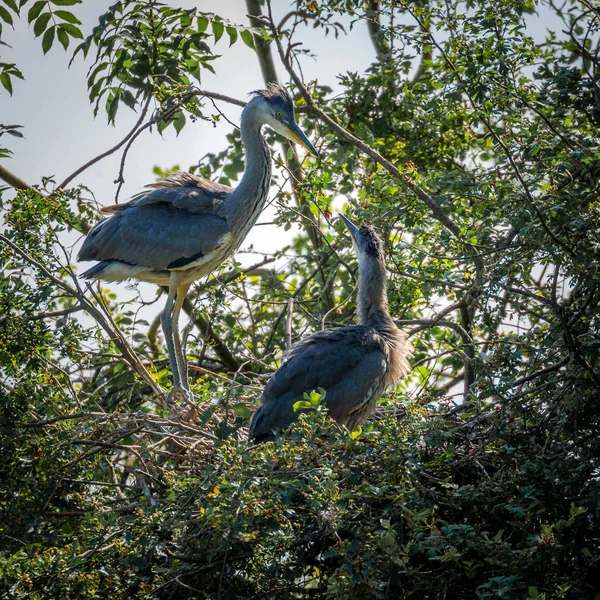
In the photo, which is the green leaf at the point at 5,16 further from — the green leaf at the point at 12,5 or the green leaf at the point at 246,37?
the green leaf at the point at 246,37

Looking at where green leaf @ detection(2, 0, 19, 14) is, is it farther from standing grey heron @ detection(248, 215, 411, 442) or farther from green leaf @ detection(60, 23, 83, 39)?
standing grey heron @ detection(248, 215, 411, 442)

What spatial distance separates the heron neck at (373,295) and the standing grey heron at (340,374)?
0.14 metres

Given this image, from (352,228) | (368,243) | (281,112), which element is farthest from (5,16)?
(368,243)

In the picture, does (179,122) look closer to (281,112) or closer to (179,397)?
(281,112)

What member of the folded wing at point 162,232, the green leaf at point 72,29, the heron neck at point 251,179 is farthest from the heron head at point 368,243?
the green leaf at point 72,29

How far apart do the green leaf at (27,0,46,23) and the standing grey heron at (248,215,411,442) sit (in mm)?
3156

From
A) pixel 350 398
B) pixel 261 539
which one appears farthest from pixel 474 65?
pixel 261 539

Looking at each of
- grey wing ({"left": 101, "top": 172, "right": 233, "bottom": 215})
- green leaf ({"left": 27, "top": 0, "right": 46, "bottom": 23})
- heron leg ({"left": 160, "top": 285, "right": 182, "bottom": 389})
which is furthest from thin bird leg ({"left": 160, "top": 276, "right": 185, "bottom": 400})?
green leaf ({"left": 27, "top": 0, "right": 46, "bottom": 23})

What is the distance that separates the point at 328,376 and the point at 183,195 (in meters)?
2.28

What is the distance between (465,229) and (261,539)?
123 inches

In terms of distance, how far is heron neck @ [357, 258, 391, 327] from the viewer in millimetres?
6145

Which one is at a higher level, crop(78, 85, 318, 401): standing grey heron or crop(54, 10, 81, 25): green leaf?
crop(54, 10, 81, 25): green leaf

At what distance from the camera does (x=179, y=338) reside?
7.10 metres

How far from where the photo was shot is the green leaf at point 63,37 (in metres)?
6.25
